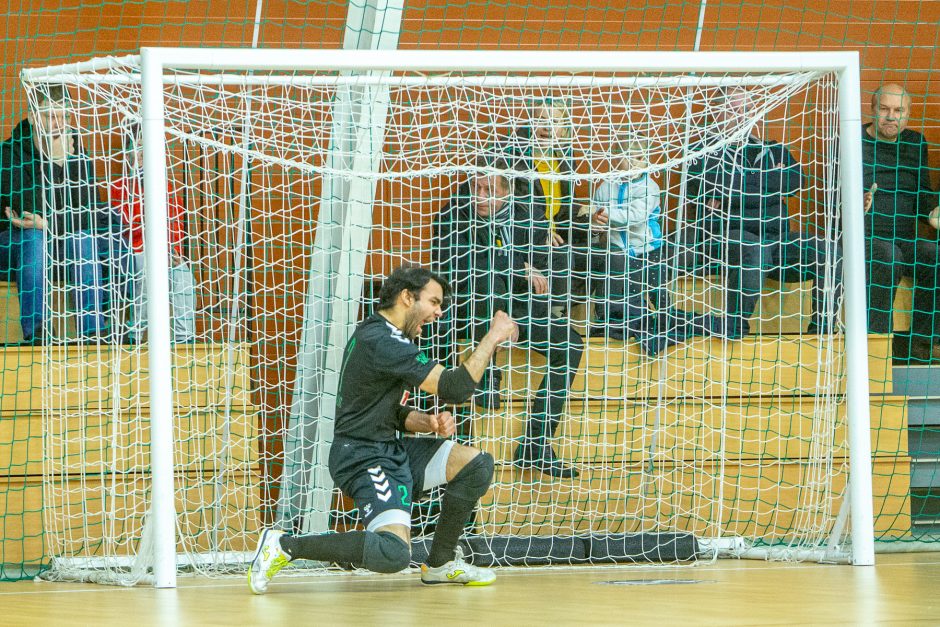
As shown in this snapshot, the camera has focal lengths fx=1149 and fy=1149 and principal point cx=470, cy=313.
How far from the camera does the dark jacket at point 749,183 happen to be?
6.37m

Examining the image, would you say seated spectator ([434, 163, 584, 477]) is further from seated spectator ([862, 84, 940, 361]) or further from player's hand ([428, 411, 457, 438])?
seated spectator ([862, 84, 940, 361])

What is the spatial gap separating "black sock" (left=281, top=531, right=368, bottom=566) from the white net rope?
0.96 metres

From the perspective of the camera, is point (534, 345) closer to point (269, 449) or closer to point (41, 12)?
point (269, 449)

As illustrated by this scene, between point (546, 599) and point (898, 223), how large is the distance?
4.12m

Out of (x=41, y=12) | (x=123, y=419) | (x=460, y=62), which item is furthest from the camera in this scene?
(x=41, y=12)

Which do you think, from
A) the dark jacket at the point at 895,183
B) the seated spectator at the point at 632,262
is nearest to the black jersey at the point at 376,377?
the seated spectator at the point at 632,262

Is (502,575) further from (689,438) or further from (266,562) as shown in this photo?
(689,438)

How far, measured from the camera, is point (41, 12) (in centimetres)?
729

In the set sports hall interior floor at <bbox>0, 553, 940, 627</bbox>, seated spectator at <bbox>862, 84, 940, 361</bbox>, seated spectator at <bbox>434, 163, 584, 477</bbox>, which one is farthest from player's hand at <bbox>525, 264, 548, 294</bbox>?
seated spectator at <bbox>862, 84, 940, 361</bbox>

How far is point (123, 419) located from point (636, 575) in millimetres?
2791

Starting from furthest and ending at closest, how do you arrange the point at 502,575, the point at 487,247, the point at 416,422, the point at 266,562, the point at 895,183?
the point at 895,183, the point at 487,247, the point at 502,575, the point at 416,422, the point at 266,562

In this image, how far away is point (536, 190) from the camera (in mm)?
6680

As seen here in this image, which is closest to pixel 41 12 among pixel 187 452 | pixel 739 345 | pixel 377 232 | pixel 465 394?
pixel 377 232

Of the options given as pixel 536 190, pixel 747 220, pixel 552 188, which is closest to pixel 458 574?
pixel 552 188
